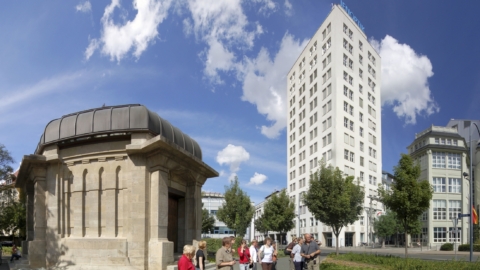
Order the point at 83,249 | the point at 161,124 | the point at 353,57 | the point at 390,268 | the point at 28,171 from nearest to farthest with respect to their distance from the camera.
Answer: the point at 390,268, the point at 83,249, the point at 161,124, the point at 28,171, the point at 353,57

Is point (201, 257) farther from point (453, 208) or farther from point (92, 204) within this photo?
point (453, 208)

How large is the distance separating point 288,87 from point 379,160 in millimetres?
26611

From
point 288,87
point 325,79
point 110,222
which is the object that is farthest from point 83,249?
point 288,87

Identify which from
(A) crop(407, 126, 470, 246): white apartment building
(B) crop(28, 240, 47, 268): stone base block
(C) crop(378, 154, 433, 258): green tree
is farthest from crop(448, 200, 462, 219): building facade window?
(B) crop(28, 240, 47, 268): stone base block

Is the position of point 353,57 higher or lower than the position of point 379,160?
higher

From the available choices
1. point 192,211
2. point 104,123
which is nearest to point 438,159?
point 192,211

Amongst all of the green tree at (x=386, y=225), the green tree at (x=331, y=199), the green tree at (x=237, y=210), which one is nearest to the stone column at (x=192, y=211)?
A: the green tree at (x=331, y=199)

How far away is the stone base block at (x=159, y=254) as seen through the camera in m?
16.1

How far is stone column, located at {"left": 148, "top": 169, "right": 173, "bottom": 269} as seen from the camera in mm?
16156

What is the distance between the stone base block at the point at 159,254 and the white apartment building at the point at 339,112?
5465 cm

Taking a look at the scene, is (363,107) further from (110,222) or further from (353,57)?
(110,222)

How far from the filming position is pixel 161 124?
59.6ft

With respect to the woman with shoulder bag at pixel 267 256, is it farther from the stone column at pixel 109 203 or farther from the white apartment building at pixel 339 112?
the white apartment building at pixel 339 112

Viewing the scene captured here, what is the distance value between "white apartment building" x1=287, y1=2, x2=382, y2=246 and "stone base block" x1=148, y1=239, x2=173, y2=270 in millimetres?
54647
